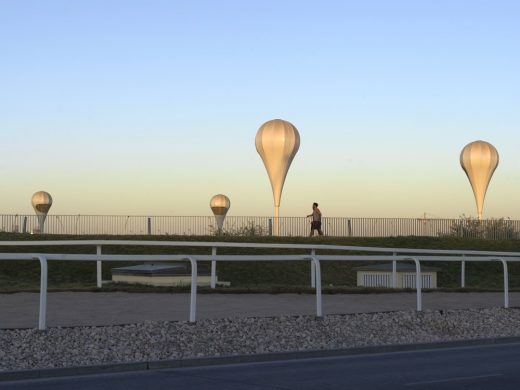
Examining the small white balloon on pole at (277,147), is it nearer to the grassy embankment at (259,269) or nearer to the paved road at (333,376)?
the grassy embankment at (259,269)

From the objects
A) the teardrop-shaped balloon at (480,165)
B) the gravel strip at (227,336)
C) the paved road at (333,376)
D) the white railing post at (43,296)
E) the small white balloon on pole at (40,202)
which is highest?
the teardrop-shaped balloon at (480,165)

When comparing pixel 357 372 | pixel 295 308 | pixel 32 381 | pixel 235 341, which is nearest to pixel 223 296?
pixel 295 308

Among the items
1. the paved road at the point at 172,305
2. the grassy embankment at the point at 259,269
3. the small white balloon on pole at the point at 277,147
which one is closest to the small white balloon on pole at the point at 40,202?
the small white balloon on pole at the point at 277,147

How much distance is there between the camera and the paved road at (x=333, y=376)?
11.0 m

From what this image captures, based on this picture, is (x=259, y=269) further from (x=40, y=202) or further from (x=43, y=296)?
(x=40, y=202)

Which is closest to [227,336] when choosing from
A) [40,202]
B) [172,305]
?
[172,305]

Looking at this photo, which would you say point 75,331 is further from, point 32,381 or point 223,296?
point 223,296

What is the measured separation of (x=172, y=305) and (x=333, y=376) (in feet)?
22.2

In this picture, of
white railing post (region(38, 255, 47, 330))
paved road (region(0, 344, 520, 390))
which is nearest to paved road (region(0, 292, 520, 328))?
white railing post (region(38, 255, 47, 330))

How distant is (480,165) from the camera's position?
73875mm

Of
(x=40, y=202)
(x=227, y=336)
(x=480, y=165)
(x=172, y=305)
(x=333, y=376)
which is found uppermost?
(x=480, y=165)

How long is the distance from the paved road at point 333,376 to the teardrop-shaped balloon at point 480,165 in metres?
60.7

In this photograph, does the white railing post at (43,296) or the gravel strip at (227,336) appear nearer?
the gravel strip at (227,336)

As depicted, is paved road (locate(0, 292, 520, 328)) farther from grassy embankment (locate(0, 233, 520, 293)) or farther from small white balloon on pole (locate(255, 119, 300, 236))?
small white balloon on pole (locate(255, 119, 300, 236))
